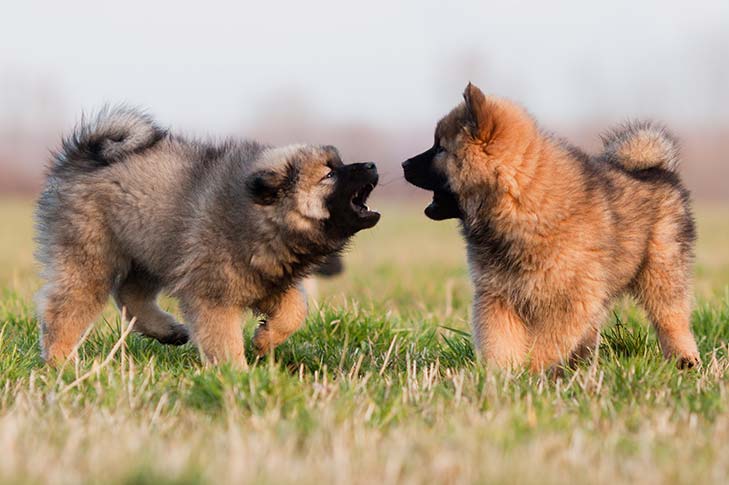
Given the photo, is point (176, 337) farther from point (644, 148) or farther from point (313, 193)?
point (644, 148)

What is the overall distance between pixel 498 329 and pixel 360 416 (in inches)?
62.9

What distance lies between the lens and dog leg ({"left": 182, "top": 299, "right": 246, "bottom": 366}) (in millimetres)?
4570

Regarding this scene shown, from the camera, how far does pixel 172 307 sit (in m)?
6.60

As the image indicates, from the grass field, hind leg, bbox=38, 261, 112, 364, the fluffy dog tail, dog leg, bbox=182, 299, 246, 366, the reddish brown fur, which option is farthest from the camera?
the fluffy dog tail

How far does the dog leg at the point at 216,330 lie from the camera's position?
457cm

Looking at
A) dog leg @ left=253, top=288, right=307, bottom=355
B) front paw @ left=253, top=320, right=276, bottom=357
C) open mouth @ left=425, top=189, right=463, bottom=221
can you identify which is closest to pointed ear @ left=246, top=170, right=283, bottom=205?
dog leg @ left=253, top=288, right=307, bottom=355

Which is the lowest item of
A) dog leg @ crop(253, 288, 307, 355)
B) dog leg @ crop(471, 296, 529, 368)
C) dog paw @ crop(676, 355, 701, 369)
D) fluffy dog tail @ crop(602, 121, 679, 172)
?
dog leg @ crop(253, 288, 307, 355)

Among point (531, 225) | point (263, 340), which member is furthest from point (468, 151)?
point (263, 340)

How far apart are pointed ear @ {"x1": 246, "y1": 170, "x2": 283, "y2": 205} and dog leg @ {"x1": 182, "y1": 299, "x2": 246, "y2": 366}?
0.55 m

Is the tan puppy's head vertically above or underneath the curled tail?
above

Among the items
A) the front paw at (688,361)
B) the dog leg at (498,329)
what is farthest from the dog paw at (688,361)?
the dog leg at (498,329)

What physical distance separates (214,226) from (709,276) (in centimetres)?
681

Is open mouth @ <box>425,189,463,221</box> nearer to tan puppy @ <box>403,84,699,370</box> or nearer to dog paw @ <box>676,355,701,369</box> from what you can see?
tan puppy @ <box>403,84,699,370</box>

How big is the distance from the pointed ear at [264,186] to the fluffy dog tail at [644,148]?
1942 mm
